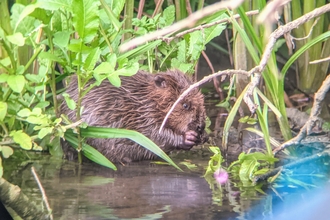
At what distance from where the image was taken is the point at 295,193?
3754 millimetres

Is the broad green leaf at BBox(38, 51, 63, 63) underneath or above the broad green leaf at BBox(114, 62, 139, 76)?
above

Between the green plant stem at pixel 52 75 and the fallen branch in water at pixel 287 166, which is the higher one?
the green plant stem at pixel 52 75

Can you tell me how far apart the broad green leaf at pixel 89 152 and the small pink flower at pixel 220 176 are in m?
0.64

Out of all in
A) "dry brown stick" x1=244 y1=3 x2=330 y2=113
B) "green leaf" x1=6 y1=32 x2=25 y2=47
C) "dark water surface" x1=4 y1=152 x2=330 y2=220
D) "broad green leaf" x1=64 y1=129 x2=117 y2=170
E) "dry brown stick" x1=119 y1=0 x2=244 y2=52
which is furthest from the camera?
"broad green leaf" x1=64 y1=129 x2=117 y2=170

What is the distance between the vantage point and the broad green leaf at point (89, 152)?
13.6 feet

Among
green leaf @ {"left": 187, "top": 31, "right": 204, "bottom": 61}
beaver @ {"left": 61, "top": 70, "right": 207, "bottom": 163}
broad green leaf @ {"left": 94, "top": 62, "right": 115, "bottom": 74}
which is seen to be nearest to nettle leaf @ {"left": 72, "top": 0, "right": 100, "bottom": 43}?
broad green leaf @ {"left": 94, "top": 62, "right": 115, "bottom": 74}

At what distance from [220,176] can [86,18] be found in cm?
118

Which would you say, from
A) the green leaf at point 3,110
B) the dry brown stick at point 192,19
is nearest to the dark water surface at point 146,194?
the green leaf at point 3,110

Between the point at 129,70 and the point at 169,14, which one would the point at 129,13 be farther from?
the point at 129,70

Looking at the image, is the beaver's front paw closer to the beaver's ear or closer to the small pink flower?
the beaver's ear

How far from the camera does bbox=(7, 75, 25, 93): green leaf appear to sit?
12.3ft

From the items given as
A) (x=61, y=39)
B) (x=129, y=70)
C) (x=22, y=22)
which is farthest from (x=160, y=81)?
(x=22, y=22)

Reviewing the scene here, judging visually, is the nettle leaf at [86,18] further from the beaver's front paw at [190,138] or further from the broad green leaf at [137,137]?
the beaver's front paw at [190,138]

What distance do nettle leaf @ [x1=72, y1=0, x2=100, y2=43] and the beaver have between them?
0.62m
